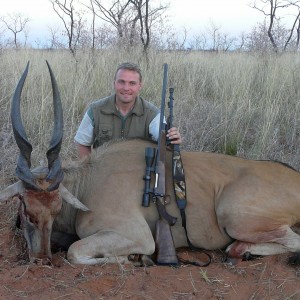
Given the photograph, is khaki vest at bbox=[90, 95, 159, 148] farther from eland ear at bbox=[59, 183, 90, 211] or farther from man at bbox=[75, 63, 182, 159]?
eland ear at bbox=[59, 183, 90, 211]

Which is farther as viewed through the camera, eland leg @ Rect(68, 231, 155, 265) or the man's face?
the man's face

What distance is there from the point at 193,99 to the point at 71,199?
167 inches

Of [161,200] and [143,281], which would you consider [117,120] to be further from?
[143,281]

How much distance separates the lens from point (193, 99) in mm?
7871

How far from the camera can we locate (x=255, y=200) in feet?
13.7

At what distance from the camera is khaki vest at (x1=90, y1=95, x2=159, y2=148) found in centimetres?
527

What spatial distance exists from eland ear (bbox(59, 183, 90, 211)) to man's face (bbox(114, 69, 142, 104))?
145cm

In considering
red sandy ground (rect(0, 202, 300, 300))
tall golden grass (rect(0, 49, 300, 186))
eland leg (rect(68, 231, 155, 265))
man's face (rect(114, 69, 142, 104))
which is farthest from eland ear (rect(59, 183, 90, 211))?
tall golden grass (rect(0, 49, 300, 186))

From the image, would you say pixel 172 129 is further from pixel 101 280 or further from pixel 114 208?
pixel 101 280

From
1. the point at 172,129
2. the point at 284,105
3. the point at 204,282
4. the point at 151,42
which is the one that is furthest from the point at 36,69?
the point at 204,282

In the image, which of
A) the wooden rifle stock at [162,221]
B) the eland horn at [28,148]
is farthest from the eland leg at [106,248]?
the eland horn at [28,148]

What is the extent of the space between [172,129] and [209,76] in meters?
5.09

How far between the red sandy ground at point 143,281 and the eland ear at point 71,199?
1.36ft

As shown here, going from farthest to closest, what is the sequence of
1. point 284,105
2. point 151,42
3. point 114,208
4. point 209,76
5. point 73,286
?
point 151,42, point 209,76, point 284,105, point 114,208, point 73,286
